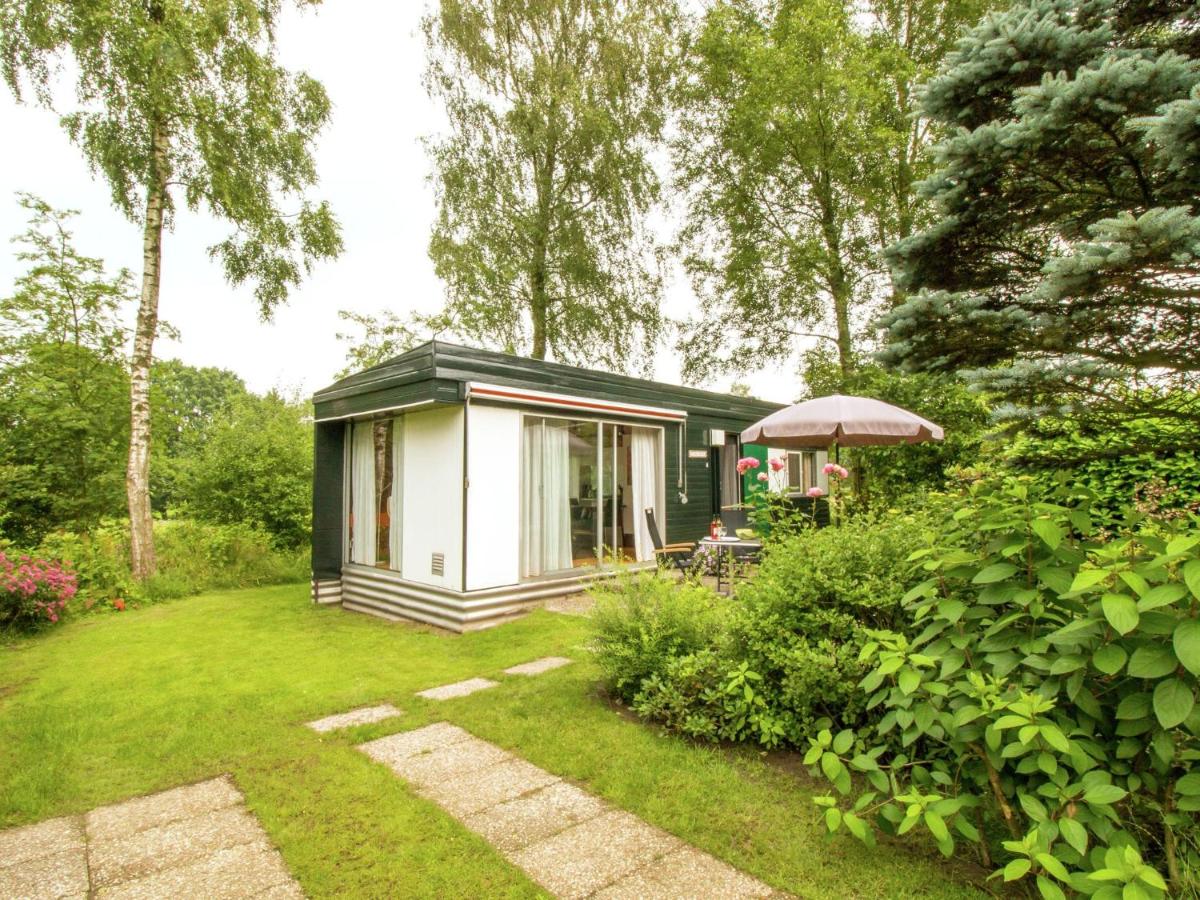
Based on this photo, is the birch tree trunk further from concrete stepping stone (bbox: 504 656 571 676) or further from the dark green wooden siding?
concrete stepping stone (bbox: 504 656 571 676)

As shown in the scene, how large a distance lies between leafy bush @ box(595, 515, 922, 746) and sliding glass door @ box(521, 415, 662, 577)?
3130mm

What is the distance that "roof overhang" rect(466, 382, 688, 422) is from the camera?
590 centimetres

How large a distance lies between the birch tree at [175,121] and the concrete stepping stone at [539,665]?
20.0 feet

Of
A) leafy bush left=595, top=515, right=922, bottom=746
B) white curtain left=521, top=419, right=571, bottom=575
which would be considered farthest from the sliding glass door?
leafy bush left=595, top=515, right=922, bottom=746

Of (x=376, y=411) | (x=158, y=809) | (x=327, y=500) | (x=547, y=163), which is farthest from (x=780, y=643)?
(x=547, y=163)

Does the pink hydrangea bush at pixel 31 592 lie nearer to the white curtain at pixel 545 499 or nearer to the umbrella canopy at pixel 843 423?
the white curtain at pixel 545 499

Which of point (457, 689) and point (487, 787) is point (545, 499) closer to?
point (457, 689)

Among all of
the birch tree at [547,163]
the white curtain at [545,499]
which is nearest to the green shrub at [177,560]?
the white curtain at [545,499]

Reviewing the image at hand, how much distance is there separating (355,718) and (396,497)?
338cm

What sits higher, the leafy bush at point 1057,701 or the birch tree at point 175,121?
the birch tree at point 175,121

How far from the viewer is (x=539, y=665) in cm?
453

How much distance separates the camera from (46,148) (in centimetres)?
815

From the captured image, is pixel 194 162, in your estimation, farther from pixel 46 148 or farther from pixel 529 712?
pixel 529 712

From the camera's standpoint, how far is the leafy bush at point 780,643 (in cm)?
282
